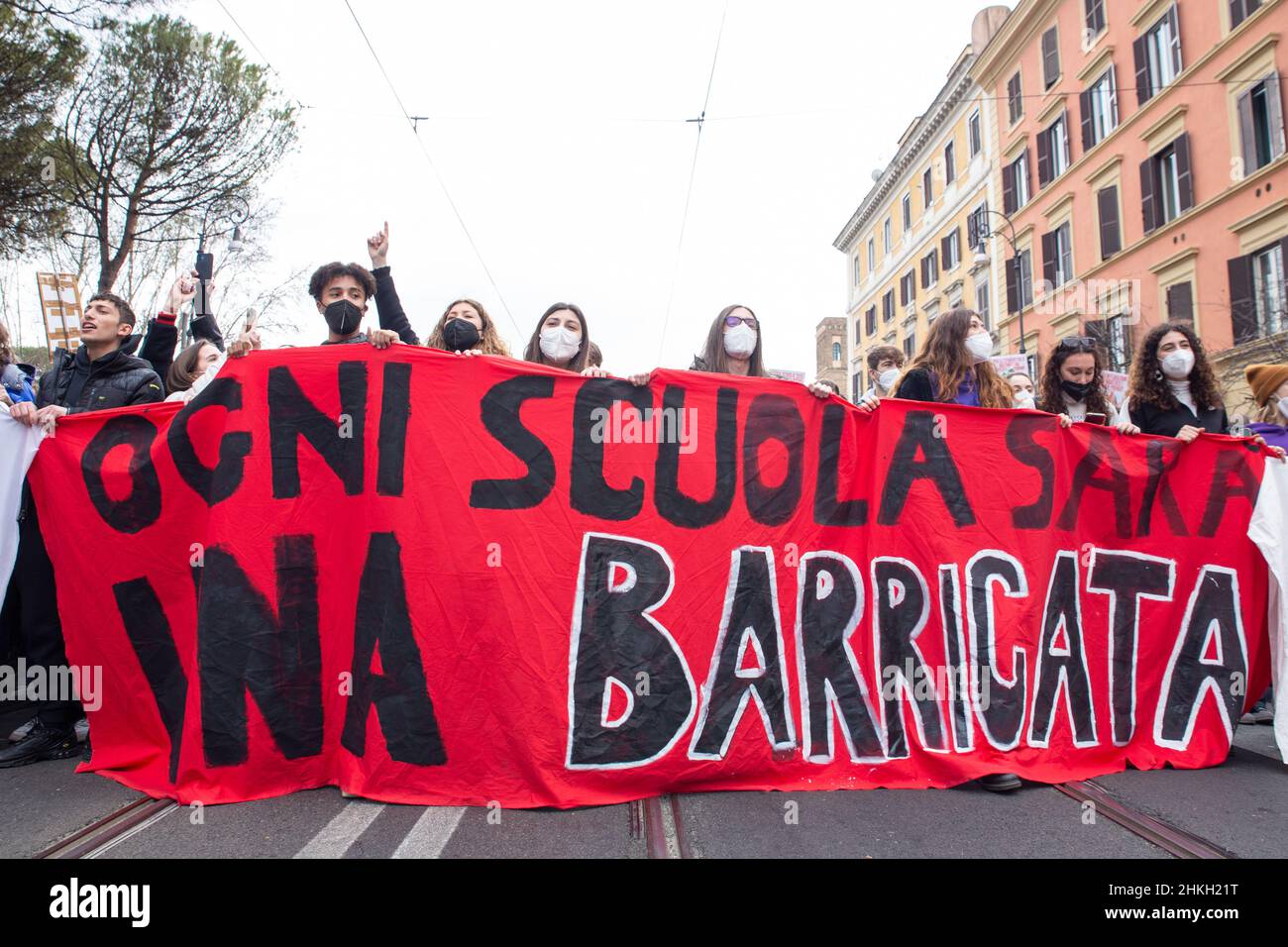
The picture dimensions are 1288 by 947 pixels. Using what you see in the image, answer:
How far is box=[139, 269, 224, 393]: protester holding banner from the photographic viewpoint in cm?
398

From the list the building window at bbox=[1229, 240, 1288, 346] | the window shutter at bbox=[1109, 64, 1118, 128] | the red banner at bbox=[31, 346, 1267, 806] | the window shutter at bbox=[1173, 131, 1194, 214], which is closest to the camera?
the red banner at bbox=[31, 346, 1267, 806]

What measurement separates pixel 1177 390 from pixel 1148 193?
19.9 metres

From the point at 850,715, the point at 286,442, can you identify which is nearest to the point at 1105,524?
the point at 850,715

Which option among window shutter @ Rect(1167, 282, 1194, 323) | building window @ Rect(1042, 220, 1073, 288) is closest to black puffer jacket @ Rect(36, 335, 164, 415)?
window shutter @ Rect(1167, 282, 1194, 323)

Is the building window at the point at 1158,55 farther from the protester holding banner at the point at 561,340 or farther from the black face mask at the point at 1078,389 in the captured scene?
the protester holding banner at the point at 561,340

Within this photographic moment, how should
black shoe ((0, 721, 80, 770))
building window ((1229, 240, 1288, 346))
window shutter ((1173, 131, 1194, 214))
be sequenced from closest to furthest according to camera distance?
black shoe ((0, 721, 80, 770))
building window ((1229, 240, 1288, 346))
window shutter ((1173, 131, 1194, 214))

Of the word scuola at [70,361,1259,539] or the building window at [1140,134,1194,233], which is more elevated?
the building window at [1140,134,1194,233]

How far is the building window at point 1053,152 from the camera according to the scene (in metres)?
23.8

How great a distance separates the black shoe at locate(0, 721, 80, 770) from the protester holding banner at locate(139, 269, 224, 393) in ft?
5.77

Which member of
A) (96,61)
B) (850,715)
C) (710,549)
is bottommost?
(850,715)

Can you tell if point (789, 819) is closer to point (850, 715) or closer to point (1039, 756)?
point (850, 715)

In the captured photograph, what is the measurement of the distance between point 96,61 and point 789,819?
17.1 m

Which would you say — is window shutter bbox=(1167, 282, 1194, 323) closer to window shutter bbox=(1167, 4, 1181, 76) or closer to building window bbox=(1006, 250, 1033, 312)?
window shutter bbox=(1167, 4, 1181, 76)

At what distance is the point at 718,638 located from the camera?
3.03 metres
